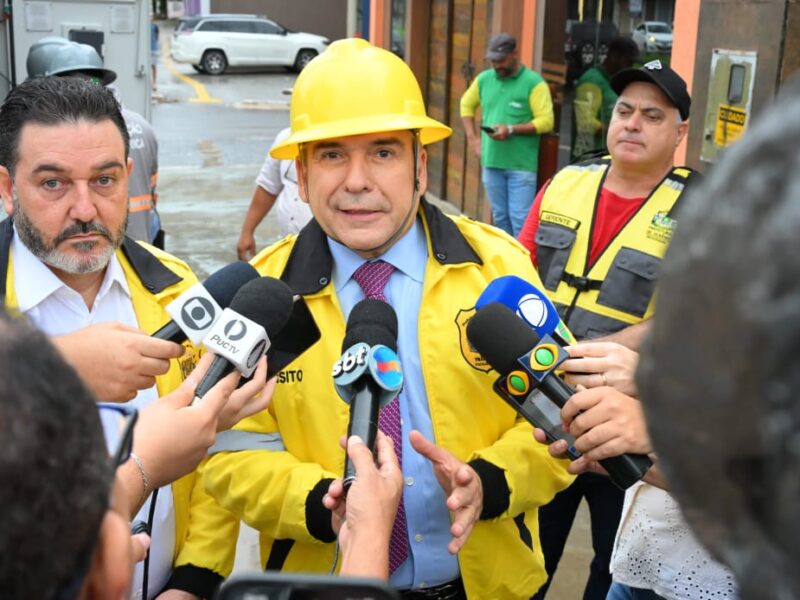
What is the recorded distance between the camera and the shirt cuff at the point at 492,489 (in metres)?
2.19

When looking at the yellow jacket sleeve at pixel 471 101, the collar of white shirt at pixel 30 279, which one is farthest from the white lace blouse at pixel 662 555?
the yellow jacket sleeve at pixel 471 101

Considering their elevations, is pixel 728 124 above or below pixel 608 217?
above

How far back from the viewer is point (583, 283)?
3.67 metres

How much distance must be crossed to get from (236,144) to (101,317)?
14.8m

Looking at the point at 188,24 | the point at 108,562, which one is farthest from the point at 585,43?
the point at 188,24

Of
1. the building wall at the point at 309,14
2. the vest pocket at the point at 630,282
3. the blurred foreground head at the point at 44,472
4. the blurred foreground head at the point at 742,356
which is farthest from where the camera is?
the building wall at the point at 309,14

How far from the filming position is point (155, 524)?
2311mm

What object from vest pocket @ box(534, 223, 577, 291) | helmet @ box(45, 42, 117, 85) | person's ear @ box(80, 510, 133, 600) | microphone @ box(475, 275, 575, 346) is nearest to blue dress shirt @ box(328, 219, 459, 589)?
microphone @ box(475, 275, 575, 346)

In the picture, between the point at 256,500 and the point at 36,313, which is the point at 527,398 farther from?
the point at 36,313

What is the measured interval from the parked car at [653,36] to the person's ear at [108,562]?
581 cm

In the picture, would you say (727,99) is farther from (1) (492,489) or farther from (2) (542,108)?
(2) (542,108)

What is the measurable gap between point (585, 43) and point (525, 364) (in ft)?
23.1

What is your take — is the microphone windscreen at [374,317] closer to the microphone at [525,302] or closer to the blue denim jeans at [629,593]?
the microphone at [525,302]

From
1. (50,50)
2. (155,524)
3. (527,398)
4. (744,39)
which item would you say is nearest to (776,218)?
(527,398)
